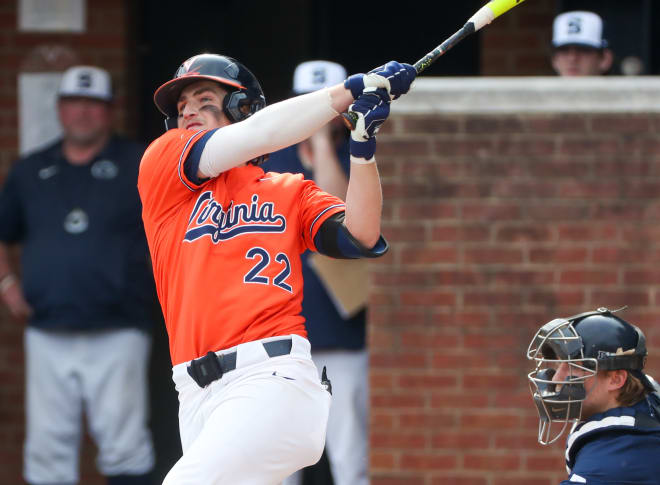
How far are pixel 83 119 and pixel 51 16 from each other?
97cm

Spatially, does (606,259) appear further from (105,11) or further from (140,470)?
(105,11)

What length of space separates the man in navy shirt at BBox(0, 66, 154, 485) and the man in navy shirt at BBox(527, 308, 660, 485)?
3184 mm

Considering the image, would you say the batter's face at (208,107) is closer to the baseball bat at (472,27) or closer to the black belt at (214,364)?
the baseball bat at (472,27)

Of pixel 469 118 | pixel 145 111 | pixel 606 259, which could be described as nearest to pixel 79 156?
pixel 145 111

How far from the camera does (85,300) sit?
6551 mm

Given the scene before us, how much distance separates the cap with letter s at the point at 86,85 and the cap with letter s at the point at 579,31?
2308 millimetres

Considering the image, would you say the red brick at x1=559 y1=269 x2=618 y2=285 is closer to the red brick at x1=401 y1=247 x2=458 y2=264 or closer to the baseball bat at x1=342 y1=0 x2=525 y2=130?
the red brick at x1=401 y1=247 x2=458 y2=264

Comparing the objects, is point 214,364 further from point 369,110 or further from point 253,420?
point 369,110

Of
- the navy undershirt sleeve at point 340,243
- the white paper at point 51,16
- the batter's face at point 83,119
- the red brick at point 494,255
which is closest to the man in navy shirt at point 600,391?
the navy undershirt sleeve at point 340,243

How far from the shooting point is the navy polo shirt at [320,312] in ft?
19.9


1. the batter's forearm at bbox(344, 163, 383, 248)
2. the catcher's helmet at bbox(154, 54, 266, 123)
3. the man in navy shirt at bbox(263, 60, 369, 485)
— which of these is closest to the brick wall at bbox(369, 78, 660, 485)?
the man in navy shirt at bbox(263, 60, 369, 485)

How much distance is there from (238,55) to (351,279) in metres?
2.18

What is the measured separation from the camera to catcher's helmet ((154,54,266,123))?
4.22m

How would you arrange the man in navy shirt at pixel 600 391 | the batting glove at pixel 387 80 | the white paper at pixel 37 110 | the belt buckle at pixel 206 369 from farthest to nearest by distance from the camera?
the white paper at pixel 37 110, the belt buckle at pixel 206 369, the batting glove at pixel 387 80, the man in navy shirt at pixel 600 391
